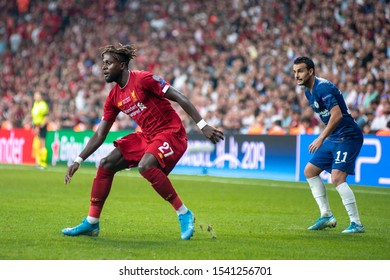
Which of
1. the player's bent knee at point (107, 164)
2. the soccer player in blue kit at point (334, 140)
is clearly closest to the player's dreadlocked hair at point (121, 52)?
the player's bent knee at point (107, 164)

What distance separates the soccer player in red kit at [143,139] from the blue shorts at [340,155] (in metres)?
2.19

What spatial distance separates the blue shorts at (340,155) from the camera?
10273 mm

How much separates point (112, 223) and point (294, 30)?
15.0 meters

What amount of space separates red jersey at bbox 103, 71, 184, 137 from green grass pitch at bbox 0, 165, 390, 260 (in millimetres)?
1268

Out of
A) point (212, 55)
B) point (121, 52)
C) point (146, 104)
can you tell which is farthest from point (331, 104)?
point (212, 55)

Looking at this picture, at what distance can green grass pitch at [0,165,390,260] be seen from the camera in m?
8.05

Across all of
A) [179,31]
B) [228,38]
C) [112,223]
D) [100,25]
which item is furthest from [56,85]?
[112,223]

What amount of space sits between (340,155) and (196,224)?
2099 millimetres

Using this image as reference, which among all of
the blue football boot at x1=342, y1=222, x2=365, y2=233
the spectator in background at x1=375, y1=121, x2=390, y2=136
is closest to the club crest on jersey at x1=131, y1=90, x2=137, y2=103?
the blue football boot at x1=342, y1=222, x2=365, y2=233

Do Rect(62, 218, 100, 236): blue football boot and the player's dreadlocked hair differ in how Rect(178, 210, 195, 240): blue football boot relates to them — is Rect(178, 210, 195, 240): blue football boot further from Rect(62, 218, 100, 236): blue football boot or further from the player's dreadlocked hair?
the player's dreadlocked hair

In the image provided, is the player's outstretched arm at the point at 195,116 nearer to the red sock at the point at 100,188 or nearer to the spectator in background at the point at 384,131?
the red sock at the point at 100,188

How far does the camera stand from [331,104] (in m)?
9.97

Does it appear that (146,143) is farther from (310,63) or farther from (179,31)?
(179,31)

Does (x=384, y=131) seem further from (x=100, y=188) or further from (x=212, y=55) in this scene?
(x=100, y=188)
